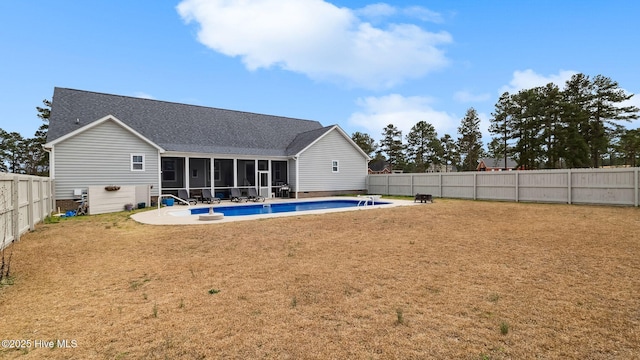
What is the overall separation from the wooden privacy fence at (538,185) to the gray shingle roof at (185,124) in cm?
952

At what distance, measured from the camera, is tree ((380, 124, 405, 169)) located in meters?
54.8

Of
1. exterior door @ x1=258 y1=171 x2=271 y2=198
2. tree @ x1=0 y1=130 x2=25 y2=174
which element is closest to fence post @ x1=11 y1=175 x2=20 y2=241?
exterior door @ x1=258 y1=171 x2=271 y2=198

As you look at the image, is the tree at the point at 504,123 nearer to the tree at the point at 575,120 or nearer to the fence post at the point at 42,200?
the tree at the point at 575,120

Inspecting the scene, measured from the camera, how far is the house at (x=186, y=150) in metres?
16.4

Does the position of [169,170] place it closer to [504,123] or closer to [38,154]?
[38,154]

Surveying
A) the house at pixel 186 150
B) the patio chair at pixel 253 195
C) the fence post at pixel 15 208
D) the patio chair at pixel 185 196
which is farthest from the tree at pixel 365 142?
the fence post at pixel 15 208

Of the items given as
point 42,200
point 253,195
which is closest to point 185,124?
point 253,195

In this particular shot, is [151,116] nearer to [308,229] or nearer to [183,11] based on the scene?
[183,11]

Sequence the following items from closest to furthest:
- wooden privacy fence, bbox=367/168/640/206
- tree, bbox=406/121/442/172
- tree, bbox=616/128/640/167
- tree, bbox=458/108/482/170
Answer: wooden privacy fence, bbox=367/168/640/206 → tree, bbox=616/128/640/167 → tree, bbox=458/108/482/170 → tree, bbox=406/121/442/172

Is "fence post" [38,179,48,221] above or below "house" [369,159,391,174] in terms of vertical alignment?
below

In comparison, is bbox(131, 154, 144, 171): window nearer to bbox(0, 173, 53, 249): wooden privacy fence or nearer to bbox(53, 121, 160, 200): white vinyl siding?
bbox(53, 121, 160, 200): white vinyl siding

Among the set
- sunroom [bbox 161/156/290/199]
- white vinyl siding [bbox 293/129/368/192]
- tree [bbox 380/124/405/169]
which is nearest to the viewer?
sunroom [bbox 161/156/290/199]

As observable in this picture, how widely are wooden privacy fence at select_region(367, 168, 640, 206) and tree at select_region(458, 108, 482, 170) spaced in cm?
3011

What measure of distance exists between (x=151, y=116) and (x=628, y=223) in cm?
2537
